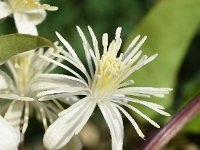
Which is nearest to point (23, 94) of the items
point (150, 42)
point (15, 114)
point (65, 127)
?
point (15, 114)

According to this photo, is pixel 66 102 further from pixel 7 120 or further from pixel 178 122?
pixel 178 122

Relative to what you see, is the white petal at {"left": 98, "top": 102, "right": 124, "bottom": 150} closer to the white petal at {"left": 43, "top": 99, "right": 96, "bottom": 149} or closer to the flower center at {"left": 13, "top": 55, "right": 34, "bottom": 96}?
the white petal at {"left": 43, "top": 99, "right": 96, "bottom": 149}

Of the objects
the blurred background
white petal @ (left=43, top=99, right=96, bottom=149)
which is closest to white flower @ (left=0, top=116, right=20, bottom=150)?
white petal @ (left=43, top=99, right=96, bottom=149)

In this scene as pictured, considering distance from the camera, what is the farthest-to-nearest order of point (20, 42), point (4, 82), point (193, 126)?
point (193, 126) < point (4, 82) < point (20, 42)

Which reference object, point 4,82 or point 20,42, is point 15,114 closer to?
point 4,82

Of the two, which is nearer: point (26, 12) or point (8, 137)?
point (8, 137)

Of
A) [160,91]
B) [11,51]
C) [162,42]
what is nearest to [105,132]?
[162,42]
